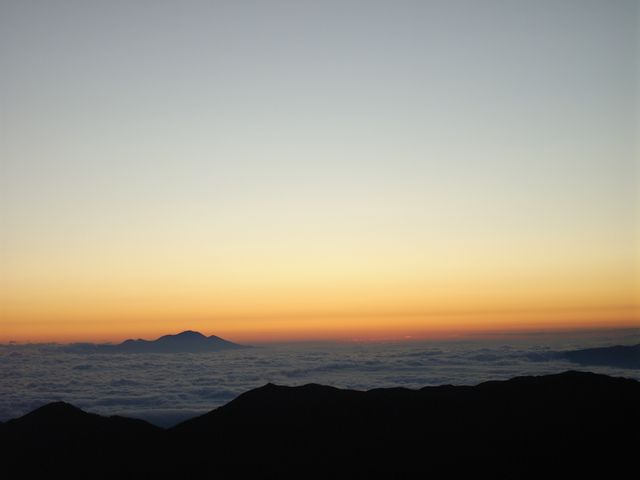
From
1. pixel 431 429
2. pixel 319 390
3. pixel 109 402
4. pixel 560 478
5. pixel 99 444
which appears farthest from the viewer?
pixel 109 402

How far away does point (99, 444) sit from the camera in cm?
7238

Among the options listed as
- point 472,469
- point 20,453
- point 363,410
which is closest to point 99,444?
point 20,453

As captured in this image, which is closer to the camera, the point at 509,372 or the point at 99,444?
the point at 99,444

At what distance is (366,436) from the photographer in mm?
68062

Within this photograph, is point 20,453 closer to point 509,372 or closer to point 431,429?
point 431,429

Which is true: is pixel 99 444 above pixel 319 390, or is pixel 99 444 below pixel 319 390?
below

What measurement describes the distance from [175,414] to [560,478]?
4293 inches

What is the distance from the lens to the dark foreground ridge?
61.6m

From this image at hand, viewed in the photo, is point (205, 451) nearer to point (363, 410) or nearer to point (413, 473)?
point (363, 410)

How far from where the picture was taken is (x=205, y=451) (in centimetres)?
6912

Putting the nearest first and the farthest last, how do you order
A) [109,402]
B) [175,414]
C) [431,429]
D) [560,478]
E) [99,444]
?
1. [560,478]
2. [431,429]
3. [99,444]
4. [175,414]
5. [109,402]

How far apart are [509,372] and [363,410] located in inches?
4766

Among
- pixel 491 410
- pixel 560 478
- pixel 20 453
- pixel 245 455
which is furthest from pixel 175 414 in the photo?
pixel 560 478

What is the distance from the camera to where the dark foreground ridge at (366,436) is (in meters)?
61.6
